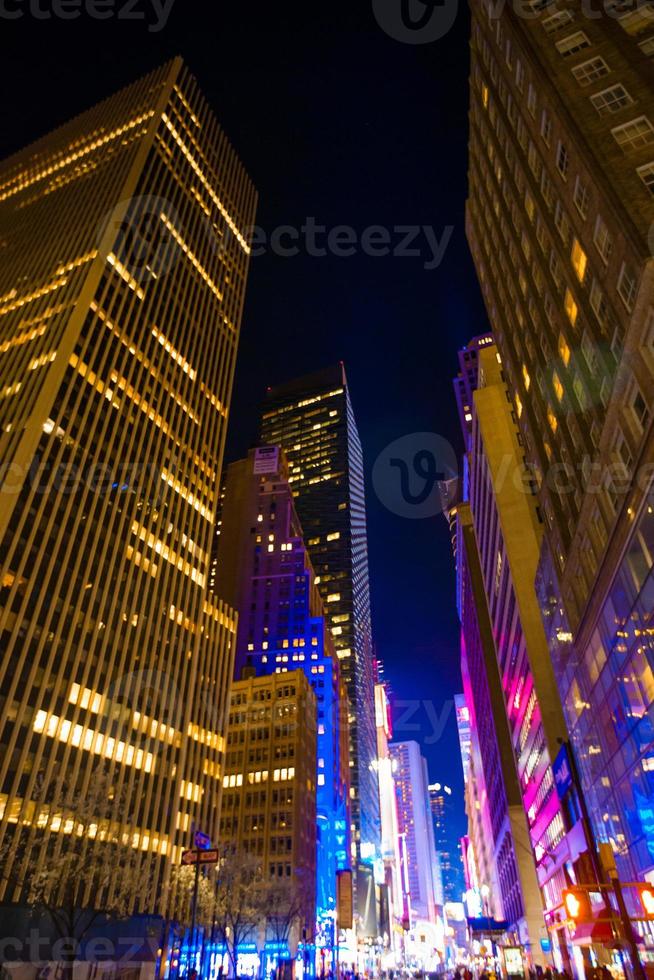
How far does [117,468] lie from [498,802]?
265 feet

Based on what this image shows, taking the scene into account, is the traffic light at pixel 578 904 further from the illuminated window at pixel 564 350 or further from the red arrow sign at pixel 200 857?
the illuminated window at pixel 564 350

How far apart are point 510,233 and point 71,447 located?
50785 mm

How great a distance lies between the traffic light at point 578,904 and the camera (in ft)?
49.4

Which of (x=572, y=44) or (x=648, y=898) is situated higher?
(x=572, y=44)

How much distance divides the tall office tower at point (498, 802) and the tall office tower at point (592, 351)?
44.7 metres

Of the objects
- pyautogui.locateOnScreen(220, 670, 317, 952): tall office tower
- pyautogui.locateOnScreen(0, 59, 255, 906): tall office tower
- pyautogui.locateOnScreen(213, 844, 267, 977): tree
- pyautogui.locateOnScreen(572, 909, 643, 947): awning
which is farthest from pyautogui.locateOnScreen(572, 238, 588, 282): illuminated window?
pyautogui.locateOnScreen(220, 670, 317, 952): tall office tower

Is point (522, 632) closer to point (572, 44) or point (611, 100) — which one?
point (611, 100)

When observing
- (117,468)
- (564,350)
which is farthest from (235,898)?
A: (564,350)

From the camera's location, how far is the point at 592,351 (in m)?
37.8

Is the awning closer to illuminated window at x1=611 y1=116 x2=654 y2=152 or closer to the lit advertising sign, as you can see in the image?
illuminated window at x1=611 y1=116 x2=654 y2=152

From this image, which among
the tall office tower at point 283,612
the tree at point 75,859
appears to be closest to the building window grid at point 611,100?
the tree at point 75,859

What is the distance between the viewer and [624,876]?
111ft

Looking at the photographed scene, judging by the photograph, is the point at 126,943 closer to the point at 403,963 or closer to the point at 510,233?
the point at 510,233

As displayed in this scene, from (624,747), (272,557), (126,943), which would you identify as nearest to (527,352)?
(624,747)
